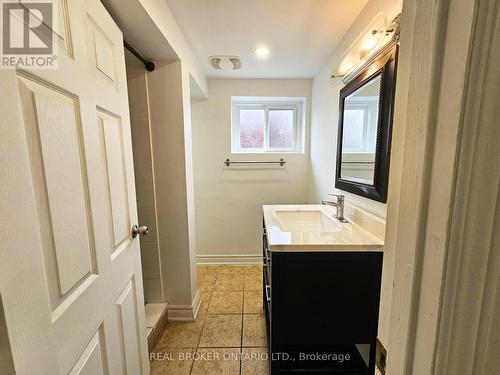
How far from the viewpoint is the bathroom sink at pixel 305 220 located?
159cm

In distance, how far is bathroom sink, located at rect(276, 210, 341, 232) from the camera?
159 centimetres

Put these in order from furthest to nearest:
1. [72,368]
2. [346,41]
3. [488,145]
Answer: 1. [346,41]
2. [72,368]
3. [488,145]

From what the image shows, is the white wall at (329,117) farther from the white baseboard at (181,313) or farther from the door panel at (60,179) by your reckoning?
the white baseboard at (181,313)

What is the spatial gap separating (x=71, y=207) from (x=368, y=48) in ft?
5.14

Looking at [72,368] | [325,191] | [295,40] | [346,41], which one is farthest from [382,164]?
[72,368]

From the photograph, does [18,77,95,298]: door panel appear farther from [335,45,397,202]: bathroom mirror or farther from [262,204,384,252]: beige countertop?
[335,45,397,202]: bathroom mirror

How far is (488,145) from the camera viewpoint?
283mm

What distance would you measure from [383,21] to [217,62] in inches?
52.5

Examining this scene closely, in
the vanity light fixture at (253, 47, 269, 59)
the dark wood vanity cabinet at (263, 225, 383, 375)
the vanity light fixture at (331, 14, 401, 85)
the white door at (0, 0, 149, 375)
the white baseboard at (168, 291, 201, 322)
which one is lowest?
the white baseboard at (168, 291, 201, 322)

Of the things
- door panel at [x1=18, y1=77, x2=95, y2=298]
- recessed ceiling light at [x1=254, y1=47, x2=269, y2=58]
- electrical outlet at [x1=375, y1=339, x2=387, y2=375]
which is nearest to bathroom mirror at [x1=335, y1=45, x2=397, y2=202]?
recessed ceiling light at [x1=254, y1=47, x2=269, y2=58]

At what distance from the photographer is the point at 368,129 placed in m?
1.32

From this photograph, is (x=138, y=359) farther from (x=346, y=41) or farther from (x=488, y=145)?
(x=346, y=41)

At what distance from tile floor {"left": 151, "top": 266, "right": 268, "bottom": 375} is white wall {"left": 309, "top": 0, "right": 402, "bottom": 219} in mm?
1182

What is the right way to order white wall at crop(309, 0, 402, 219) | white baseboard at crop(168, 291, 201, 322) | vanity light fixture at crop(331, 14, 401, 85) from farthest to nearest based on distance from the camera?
white baseboard at crop(168, 291, 201, 322) → white wall at crop(309, 0, 402, 219) → vanity light fixture at crop(331, 14, 401, 85)
